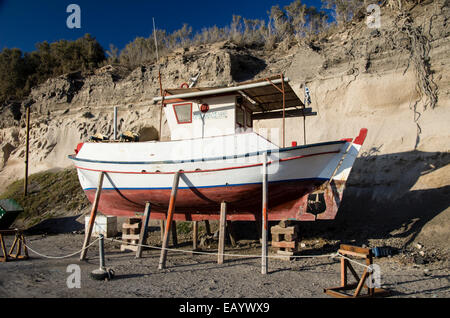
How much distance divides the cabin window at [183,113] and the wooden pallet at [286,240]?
152 inches

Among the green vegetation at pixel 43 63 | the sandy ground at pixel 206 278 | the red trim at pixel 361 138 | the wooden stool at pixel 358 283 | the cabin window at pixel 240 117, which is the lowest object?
the sandy ground at pixel 206 278

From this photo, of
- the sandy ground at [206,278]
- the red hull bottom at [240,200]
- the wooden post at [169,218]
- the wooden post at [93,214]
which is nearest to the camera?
the sandy ground at [206,278]

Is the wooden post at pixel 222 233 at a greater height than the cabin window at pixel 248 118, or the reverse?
the cabin window at pixel 248 118

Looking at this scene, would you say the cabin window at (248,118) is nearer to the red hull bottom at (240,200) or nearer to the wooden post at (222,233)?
the red hull bottom at (240,200)

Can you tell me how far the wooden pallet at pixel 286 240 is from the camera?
24.8 ft

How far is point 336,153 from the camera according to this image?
25.2 feet

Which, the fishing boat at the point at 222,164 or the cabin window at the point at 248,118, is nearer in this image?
the fishing boat at the point at 222,164

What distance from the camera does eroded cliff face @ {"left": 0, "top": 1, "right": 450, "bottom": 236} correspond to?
10078mm

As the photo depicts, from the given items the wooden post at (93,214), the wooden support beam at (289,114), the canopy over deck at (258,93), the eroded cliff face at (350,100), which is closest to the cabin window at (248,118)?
the canopy over deck at (258,93)

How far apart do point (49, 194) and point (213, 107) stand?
462 inches

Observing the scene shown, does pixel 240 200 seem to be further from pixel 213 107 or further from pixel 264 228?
pixel 213 107

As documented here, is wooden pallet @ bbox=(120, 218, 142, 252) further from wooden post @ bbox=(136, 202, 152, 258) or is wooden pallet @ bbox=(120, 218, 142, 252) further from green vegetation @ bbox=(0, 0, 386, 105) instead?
green vegetation @ bbox=(0, 0, 386, 105)

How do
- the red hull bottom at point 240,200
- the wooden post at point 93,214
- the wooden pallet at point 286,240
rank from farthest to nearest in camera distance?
the wooden post at point 93,214
the red hull bottom at point 240,200
the wooden pallet at point 286,240
